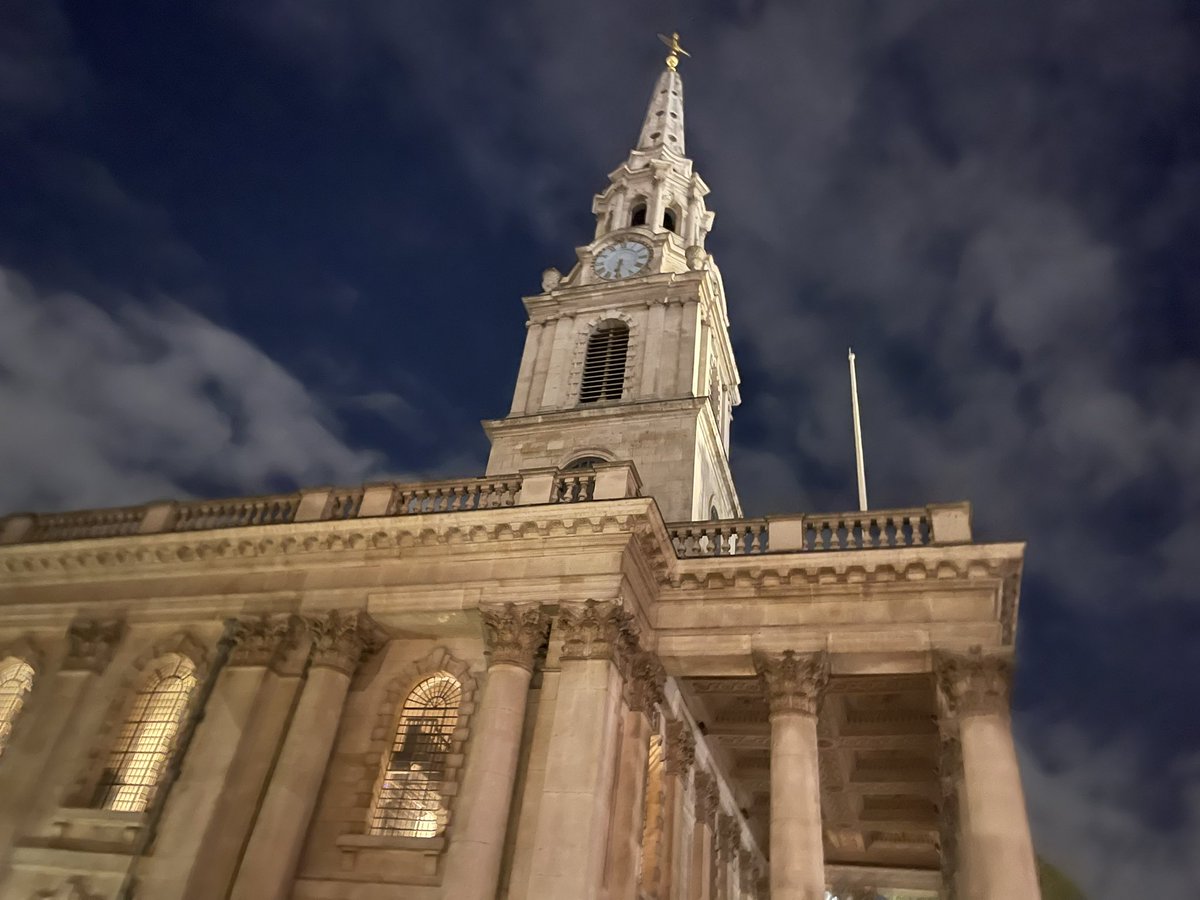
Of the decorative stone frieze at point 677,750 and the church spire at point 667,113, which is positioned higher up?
the church spire at point 667,113

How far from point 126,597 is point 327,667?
6.77m

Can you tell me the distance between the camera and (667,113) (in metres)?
43.7

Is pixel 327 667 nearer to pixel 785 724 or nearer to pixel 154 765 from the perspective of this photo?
pixel 154 765

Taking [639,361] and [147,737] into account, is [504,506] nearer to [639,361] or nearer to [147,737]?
[147,737]

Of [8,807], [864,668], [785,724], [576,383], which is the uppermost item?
[576,383]

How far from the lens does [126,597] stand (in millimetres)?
21953

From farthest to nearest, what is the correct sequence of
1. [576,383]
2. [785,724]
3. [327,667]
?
1. [576,383]
2. [327,667]
3. [785,724]

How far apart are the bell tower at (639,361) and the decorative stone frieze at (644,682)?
643 cm

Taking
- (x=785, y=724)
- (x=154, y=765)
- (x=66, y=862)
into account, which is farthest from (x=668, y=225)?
(x=66, y=862)

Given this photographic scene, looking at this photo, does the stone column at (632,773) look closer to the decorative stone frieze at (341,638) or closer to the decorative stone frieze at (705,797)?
the decorative stone frieze at (341,638)

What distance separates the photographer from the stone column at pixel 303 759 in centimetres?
1650

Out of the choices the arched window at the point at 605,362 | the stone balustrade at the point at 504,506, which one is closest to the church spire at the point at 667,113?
the arched window at the point at 605,362

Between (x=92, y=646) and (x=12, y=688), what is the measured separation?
10.4ft

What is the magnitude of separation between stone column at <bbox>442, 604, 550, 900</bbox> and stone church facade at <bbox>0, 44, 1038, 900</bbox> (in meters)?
0.05
